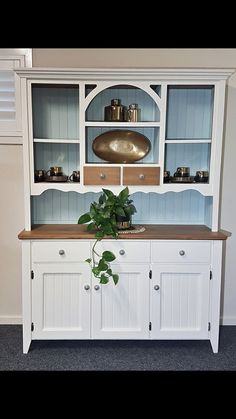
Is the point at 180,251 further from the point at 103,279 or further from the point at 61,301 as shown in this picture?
the point at 61,301

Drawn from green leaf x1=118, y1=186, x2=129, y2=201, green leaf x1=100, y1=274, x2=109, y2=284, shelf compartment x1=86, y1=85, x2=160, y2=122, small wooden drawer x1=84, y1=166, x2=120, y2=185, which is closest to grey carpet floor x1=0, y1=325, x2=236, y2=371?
green leaf x1=100, y1=274, x2=109, y2=284

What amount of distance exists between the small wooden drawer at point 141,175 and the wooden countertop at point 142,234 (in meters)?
0.35

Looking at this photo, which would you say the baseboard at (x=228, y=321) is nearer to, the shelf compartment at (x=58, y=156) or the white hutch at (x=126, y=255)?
the white hutch at (x=126, y=255)

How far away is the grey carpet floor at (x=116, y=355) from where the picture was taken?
227 cm

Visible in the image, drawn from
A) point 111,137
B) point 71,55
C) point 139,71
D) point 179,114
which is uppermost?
point 71,55

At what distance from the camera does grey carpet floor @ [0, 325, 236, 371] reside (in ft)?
7.44

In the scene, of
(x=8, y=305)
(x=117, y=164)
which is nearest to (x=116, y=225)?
(x=117, y=164)

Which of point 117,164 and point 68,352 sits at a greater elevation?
point 117,164

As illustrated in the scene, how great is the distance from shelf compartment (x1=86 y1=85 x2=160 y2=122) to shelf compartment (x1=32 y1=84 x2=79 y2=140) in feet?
0.41

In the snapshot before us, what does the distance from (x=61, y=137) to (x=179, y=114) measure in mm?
894

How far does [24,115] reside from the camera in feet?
7.63
